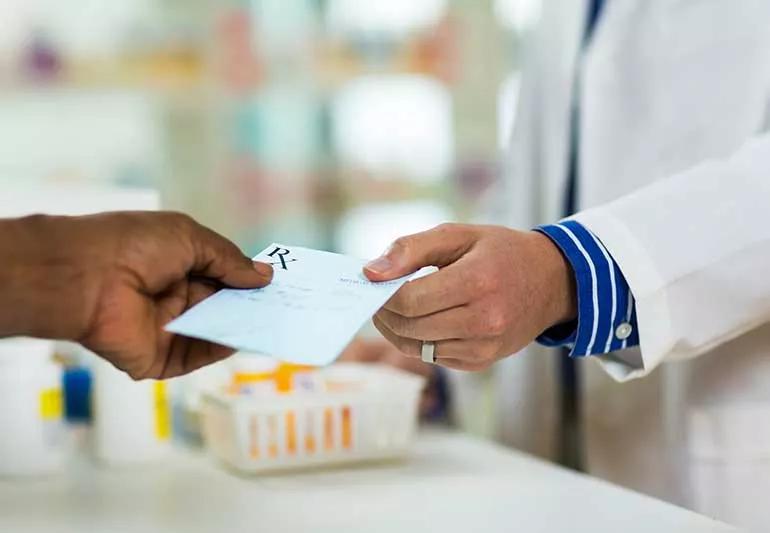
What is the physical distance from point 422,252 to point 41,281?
0.31 m

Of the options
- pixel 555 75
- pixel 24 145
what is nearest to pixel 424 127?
pixel 24 145

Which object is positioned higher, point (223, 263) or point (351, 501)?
point (223, 263)

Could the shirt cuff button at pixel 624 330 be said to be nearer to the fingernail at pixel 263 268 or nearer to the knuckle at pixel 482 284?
the knuckle at pixel 482 284

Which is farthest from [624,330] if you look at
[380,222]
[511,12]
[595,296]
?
[511,12]

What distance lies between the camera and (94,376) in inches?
49.8

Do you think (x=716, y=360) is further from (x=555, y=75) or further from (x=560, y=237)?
(x=555, y=75)

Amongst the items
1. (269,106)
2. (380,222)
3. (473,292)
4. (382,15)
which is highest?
(382,15)

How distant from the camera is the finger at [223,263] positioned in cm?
84

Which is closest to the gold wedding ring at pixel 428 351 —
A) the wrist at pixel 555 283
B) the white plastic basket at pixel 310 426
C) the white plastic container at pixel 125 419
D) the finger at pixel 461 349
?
the finger at pixel 461 349

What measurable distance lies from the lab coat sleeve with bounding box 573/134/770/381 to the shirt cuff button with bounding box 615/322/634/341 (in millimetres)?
13

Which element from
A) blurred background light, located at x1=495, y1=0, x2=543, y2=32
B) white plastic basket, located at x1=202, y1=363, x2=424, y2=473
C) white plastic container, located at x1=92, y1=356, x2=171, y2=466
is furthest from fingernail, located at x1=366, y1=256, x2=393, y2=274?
A: blurred background light, located at x1=495, y1=0, x2=543, y2=32

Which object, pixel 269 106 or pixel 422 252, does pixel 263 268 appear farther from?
pixel 269 106

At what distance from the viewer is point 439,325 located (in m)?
0.89

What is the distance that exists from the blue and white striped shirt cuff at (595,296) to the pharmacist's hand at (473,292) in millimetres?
15
